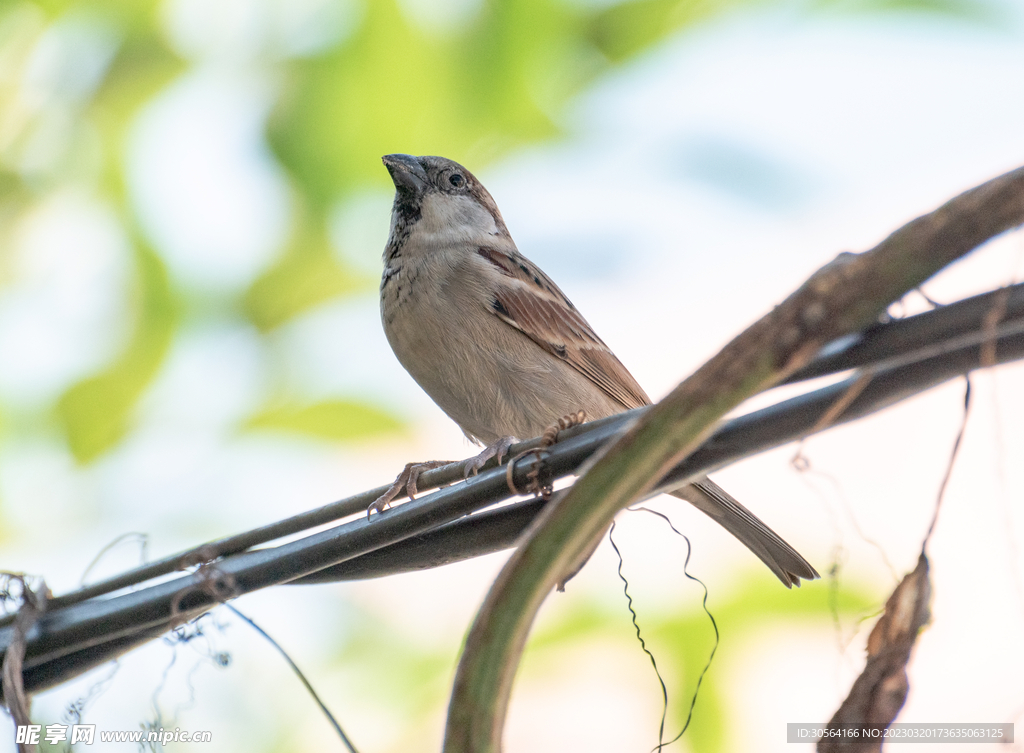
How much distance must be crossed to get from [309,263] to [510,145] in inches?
54.5

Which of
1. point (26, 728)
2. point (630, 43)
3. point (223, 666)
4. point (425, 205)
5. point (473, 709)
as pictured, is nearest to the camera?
point (473, 709)

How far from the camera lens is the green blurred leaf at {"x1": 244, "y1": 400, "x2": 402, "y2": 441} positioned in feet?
18.5

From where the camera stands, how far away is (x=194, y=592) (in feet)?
6.45

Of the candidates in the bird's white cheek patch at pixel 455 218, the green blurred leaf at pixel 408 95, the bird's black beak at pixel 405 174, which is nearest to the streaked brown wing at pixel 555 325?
the bird's white cheek patch at pixel 455 218

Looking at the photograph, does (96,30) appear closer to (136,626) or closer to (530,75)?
(530,75)

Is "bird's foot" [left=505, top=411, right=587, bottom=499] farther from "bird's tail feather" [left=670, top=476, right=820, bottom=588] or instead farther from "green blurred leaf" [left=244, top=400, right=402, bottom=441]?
"green blurred leaf" [left=244, top=400, right=402, bottom=441]

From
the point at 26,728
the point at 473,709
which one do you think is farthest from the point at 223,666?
the point at 473,709

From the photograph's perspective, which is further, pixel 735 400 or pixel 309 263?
pixel 309 263

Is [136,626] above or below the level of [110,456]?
below

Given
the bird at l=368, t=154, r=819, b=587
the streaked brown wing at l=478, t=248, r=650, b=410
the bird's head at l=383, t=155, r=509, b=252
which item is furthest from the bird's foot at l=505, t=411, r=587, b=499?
the bird's head at l=383, t=155, r=509, b=252

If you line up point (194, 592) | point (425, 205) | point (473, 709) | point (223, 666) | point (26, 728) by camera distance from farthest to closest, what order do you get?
point (425, 205)
point (223, 666)
point (194, 592)
point (26, 728)
point (473, 709)

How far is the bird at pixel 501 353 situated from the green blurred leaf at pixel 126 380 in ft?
6.85

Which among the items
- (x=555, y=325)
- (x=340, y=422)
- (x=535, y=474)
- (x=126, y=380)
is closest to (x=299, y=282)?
(x=340, y=422)

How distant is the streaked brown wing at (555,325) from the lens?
3.56m
